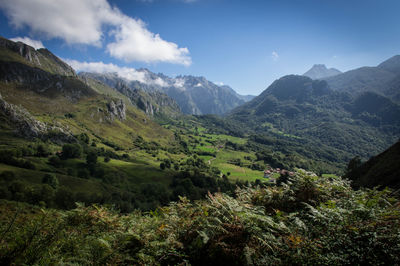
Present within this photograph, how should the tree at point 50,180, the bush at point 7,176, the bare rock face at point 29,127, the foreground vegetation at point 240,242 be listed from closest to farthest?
1. the foreground vegetation at point 240,242
2. the bush at point 7,176
3. the tree at point 50,180
4. the bare rock face at point 29,127

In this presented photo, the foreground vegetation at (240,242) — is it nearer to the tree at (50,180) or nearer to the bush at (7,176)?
the tree at (50,180)

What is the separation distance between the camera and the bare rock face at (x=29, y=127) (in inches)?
5566

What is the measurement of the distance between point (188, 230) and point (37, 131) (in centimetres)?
18965

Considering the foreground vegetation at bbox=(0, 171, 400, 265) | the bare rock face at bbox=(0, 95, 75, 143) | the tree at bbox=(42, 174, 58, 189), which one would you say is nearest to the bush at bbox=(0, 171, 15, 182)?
the tree at bbox=(42, 174, 58, 189)

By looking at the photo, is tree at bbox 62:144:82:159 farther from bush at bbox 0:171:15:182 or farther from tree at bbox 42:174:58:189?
bush at bbox 0:171:15:182

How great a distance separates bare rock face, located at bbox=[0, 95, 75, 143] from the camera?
14138 cm

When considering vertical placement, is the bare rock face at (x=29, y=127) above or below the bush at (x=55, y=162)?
above

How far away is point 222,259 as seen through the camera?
16.5 feet

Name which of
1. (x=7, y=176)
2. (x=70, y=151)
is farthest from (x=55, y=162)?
(x=7, y=176)

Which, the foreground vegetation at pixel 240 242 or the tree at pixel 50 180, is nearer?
the foreground vegetation at pixel 240 242

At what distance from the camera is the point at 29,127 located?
14250 cm

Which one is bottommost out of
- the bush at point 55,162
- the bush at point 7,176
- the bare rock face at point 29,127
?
the bush at point 55,162

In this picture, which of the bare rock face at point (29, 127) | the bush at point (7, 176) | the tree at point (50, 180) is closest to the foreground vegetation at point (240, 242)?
the tree at point (50, 180)

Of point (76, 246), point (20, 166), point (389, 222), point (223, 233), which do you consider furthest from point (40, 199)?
point (389, 222)
